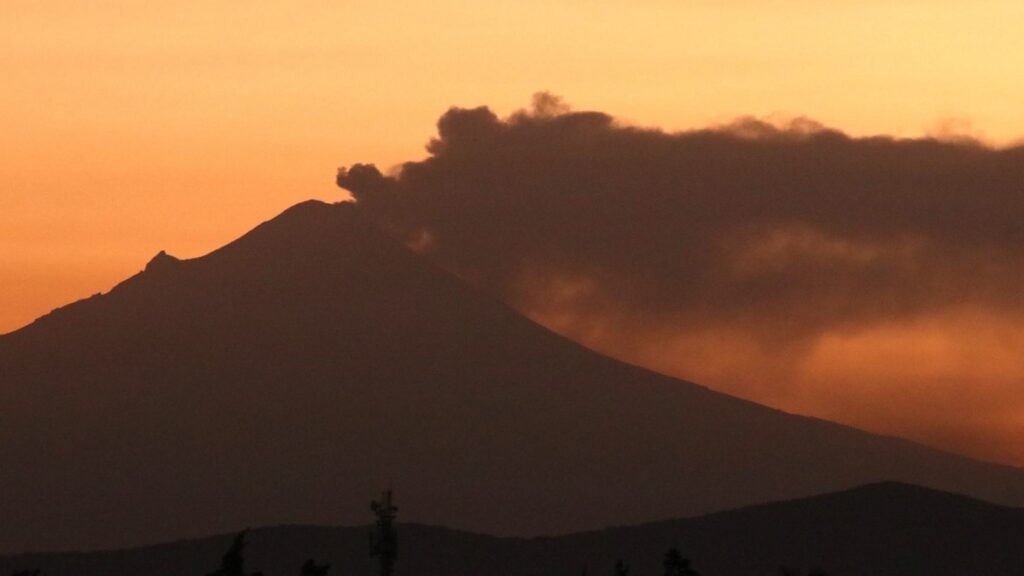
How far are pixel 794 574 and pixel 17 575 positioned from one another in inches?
865

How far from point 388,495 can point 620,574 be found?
23.2ft

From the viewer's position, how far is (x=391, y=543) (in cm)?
7738

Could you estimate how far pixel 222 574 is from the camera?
6650 cm

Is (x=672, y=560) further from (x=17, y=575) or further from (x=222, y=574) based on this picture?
(x=17, y=575)

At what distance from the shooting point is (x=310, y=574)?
68188 mm

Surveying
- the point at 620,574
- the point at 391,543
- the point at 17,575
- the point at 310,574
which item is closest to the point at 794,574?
the point at 620,574

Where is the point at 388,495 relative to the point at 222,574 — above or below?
above

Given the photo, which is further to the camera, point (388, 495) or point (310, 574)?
point (388, 495)

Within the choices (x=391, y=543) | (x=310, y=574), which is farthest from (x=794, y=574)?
(x=310, y=574)

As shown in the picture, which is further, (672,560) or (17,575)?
(17,575)

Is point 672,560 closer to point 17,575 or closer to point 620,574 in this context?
point 620,574

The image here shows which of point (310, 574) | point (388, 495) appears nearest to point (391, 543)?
point (388, 495)

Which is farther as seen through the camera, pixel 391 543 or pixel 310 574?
pixel 391 543

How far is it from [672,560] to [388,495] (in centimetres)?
1160
